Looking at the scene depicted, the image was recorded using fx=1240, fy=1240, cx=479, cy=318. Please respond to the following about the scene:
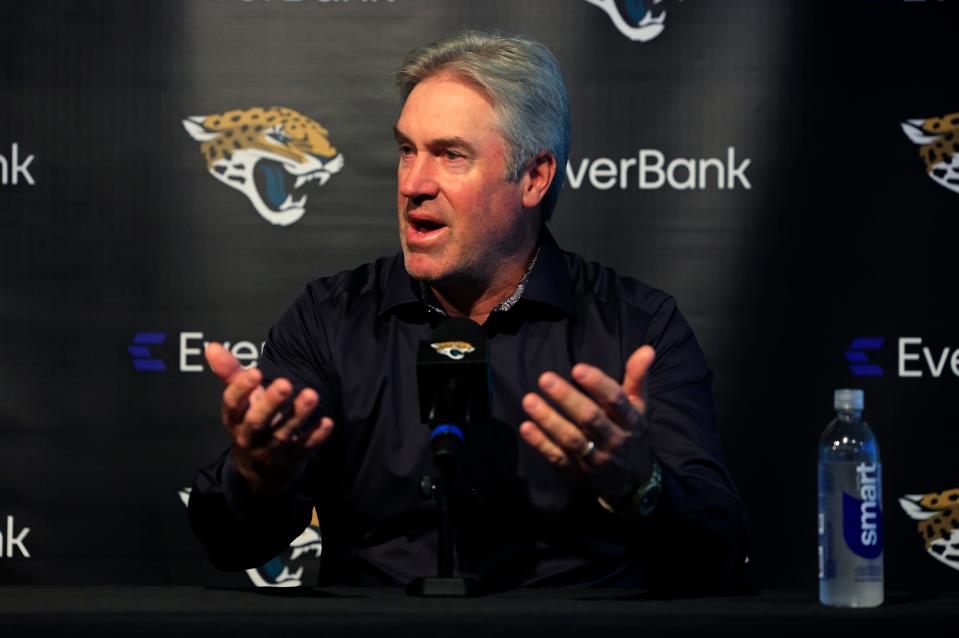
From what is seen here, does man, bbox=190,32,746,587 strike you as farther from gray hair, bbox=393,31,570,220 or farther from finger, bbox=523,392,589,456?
finger, bbox=523,392,589,456

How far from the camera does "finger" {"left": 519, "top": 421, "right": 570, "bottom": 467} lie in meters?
1.44

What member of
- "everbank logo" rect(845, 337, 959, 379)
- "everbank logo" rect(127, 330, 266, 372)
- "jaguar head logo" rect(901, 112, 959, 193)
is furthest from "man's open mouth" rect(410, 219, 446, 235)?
"jaguar head logo" rect(901, 112, 959, 193)

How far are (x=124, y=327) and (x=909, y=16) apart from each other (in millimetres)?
1945

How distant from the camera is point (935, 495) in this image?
2807 millimetres

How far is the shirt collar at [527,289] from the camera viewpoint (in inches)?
86.7

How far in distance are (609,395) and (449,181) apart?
2.69 ft

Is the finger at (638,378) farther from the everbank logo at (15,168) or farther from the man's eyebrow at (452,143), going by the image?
the everbank logo at (15,168)

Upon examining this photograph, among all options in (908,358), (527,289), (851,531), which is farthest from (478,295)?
(908,358)

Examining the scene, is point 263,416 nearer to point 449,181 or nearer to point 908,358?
point 449,181

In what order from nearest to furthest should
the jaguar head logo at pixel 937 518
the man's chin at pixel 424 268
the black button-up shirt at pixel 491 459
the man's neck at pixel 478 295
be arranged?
the black button-up shirt at pixel 491 459 < the man's chin at pixel 424 268 < the man's neck at pixel 478 295 < the jaguar head logo at pixel 937 518

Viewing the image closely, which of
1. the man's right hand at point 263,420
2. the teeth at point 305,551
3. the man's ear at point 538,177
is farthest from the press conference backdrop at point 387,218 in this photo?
the man's right hand at point 263,420

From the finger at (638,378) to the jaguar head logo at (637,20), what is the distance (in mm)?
1535

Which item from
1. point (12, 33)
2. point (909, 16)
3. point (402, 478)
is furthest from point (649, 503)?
point (12, 33)

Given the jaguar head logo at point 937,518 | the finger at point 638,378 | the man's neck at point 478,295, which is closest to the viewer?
the finger at point 638,378
